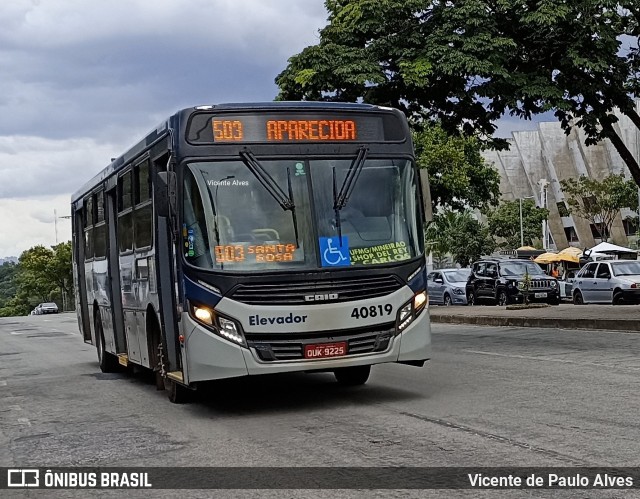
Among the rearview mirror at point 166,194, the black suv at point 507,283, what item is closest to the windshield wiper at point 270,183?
the rearview mirror at point 166,194

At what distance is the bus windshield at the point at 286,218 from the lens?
10.3 m

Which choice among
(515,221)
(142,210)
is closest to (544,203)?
(515,221)

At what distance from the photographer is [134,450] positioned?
873 cm

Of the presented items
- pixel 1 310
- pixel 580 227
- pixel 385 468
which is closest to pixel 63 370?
pixel 385 468

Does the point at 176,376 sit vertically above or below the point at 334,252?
below

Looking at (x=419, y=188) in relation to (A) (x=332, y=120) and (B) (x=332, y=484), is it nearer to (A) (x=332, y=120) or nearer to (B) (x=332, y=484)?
(A) (x=332, y=120)

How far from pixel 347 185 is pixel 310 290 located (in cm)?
120

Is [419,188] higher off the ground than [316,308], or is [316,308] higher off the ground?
[419,188]

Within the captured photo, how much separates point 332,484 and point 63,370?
12.7m

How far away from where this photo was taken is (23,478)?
782 centimetres

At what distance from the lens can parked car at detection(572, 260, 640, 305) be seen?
107 feet

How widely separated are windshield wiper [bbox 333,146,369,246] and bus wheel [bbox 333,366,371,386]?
8.32 ft

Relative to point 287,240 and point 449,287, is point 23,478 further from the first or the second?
point 449,287

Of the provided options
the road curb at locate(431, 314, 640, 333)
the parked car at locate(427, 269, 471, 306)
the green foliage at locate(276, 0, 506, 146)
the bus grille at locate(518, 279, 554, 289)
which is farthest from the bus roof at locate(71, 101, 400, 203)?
the parked car at locate(427, 269, 471, 306)
